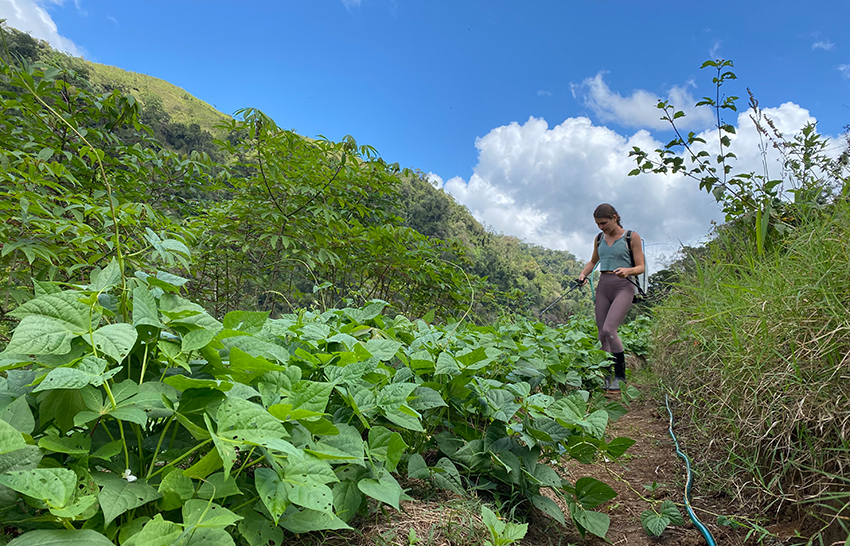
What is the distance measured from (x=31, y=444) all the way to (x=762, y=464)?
2.22m

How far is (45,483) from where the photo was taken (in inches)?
22.1

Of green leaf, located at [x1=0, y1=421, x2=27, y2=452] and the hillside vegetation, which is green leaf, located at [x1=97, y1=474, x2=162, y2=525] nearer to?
green leaf, located at [x1=0, y1=421, x2=27, y2=452]

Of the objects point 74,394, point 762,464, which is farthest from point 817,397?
point 74,394

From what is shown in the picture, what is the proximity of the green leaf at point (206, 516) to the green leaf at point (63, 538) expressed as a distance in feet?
0.33

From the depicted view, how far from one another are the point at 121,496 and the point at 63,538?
78 millimetres

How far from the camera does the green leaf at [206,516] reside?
2.04 ft

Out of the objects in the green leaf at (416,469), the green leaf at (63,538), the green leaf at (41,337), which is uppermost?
the green leaf at (41,337)

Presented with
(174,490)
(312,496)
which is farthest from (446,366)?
(174,490)

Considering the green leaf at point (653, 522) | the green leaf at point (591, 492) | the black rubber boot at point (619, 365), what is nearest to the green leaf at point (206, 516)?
the green leaf at point (591, 492)

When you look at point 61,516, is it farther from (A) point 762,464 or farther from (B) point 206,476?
(A) point 762,464

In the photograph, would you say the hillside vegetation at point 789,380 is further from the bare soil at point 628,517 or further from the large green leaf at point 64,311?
the large green leaf at point 64,311

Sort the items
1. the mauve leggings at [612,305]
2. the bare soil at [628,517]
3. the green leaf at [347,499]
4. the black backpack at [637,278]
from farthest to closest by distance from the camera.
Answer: the black backpack at [637,278] → the mauve leggings at [612,305] → the bare soil at [628,517] → the green leaf at [347,499]

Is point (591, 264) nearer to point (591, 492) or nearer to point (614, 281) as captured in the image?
point (614, 281)

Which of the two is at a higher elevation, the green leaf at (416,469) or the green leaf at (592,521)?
the green leaf at (416,469)
